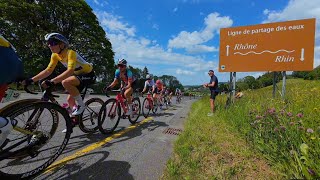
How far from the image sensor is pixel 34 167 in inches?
118

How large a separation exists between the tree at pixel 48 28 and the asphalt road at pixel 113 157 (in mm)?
22497

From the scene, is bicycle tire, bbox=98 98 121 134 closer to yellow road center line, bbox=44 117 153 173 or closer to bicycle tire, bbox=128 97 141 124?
yellow road center line, bbox=44 117 153 173

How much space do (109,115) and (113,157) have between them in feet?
→ 6.98

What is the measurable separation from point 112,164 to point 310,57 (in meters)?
7.00

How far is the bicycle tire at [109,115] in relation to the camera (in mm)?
5055

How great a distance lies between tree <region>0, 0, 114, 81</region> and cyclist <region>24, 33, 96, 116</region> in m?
22.2

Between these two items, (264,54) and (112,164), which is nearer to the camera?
(112,164)

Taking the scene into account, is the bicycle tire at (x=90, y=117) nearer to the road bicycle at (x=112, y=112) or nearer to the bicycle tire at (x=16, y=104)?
the road bicycle at (x=112, y=112)

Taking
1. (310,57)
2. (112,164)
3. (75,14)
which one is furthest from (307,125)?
(75,14)

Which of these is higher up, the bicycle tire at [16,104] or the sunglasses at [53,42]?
the sunglasses at [53,42]

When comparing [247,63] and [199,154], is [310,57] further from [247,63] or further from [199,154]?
[199,154]

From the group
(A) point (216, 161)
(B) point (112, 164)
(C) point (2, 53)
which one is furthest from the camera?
(B) point (112, 164)

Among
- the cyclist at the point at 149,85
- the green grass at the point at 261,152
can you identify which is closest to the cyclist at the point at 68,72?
the green grass at the point at 261,152

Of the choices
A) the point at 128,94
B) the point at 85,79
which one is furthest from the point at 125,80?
the point at 85,79
